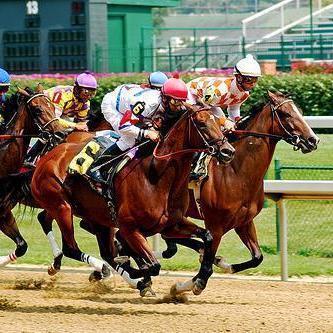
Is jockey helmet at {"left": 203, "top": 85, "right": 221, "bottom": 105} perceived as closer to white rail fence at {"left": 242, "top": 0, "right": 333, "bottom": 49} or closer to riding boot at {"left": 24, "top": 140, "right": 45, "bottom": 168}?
riding boot at {"left": 24, "top": 140, "right": 45, "bottom": 168}

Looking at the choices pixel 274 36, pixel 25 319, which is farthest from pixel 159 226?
pixel 274 36

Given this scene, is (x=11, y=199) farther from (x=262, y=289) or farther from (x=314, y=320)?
(x=314, y=320)

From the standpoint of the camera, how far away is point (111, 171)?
8.66 metres

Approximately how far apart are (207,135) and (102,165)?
104cm

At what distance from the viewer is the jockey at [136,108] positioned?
8.23 meters

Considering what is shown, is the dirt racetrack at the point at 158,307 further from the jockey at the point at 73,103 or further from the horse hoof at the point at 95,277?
the jockey at the point at 73,103

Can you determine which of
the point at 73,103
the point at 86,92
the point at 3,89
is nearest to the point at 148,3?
the point at 73,103

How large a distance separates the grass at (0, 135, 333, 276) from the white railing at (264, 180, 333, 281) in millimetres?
387

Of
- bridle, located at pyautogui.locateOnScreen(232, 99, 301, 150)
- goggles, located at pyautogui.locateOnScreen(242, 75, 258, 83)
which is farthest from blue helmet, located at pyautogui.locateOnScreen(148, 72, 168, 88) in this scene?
bridle, located at pyautogui.locateOnScreen(232, 99, 301, 150)

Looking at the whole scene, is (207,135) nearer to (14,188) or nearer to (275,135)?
(275,135)

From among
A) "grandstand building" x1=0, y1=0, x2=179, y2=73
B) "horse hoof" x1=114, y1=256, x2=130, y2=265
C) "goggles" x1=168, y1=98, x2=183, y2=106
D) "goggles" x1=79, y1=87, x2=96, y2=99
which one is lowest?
"horse hoof" x1=114, y1=256, x2=130, y2=265

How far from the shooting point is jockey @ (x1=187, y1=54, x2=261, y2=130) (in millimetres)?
9391

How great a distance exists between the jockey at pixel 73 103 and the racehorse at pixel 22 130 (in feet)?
1.13

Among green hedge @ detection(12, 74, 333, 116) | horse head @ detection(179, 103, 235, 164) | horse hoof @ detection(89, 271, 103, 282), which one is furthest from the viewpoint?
green hedge @ detection(12, 74, 333, 116)
